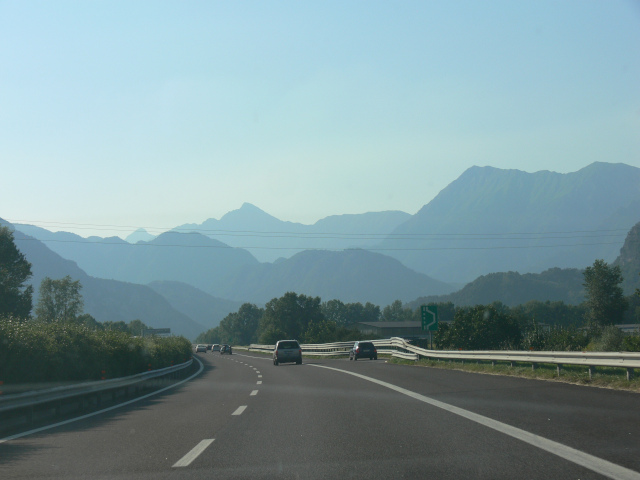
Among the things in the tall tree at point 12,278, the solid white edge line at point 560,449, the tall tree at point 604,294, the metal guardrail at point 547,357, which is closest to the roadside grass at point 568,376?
the metal guardrail at point 547,357

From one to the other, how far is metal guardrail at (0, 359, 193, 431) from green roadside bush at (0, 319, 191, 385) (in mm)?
1551

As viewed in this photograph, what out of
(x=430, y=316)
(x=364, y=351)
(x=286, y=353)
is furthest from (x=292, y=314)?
(x=430, y=316)

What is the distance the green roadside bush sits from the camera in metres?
16.6

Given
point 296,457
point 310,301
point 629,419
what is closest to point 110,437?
point 296,457

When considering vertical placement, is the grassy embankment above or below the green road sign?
below

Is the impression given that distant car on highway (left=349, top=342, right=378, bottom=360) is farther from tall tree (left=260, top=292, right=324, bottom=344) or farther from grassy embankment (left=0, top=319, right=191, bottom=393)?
tall tree (left=260, top=292, right=324, bottom=344)

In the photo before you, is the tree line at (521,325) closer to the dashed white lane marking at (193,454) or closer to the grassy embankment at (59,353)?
the grassy embankment at (59,353)

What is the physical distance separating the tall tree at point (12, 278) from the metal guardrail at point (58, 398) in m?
55.4

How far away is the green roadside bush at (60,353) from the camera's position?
1662cm

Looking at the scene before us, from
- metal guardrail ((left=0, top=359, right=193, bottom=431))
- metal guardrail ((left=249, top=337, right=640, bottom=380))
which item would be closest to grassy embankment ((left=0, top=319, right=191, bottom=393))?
metal guardrail ((left=0, top=359, right=193, bottom=431))

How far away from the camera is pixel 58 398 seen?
13422mm

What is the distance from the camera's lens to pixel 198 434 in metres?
9.84

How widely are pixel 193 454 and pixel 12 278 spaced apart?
71146mm

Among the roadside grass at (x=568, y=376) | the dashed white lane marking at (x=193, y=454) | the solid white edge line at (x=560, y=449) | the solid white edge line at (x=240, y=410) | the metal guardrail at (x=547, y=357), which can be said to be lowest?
the solid white edge line at (x=240, y=410)
